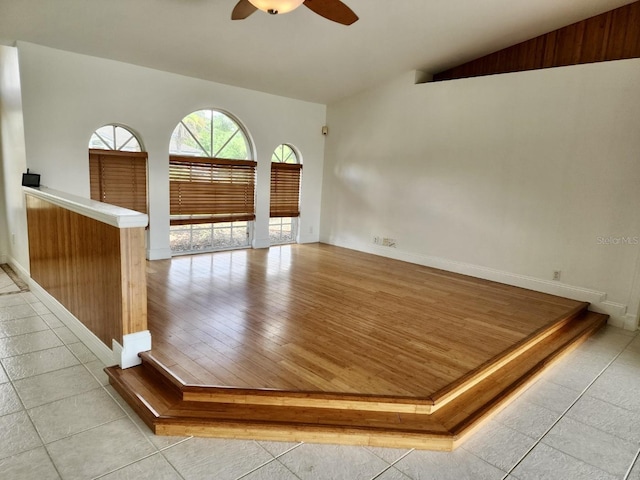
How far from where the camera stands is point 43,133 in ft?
14.5

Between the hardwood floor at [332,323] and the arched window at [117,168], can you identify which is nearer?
the hardwood floor at [332,323]

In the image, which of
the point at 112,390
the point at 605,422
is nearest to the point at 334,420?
the point at 112,390

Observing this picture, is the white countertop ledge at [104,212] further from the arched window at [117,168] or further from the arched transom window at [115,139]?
the arched transom window at [115,139]

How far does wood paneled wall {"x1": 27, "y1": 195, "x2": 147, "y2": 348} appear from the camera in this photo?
2.67 metres

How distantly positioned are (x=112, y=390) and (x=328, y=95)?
5.59m

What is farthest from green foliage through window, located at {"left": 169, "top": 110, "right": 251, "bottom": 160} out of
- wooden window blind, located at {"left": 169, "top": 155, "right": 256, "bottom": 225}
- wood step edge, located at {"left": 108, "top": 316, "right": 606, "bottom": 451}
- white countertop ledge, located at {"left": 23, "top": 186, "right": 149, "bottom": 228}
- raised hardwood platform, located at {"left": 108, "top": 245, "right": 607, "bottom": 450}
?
wood step edge, located at {"left": 108, "top": 316, "right": 606, "bottom": 451}

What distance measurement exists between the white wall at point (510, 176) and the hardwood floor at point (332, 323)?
1.37ft

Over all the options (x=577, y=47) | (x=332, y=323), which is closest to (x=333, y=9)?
(x=332, y=323)

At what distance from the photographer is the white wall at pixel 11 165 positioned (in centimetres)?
443

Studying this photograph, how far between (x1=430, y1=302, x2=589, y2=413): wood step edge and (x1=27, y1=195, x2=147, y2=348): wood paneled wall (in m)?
2.09

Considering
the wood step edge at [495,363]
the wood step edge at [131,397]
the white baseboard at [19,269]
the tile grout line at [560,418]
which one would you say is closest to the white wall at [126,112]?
the white baseboard at [19,269]

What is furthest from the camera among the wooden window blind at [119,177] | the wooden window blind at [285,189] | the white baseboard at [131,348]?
the wooden window blind at [285,189]

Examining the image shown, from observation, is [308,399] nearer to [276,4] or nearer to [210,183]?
[276,4]

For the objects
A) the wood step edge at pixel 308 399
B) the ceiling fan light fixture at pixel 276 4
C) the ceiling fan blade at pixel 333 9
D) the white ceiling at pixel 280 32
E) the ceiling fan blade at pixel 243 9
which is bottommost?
the wood step edge at pixel 308 399
